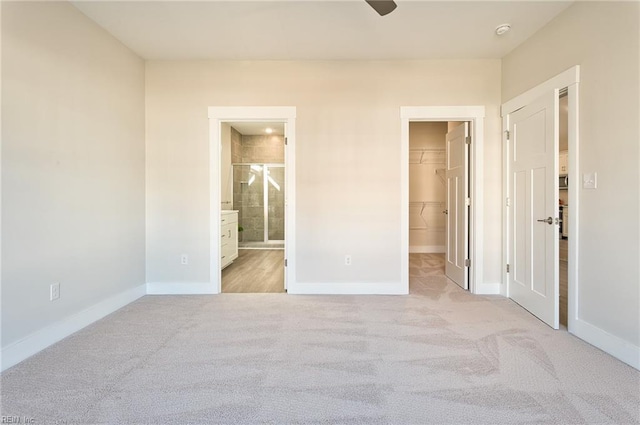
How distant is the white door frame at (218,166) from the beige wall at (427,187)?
3.49 m

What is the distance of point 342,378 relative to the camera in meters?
1.68

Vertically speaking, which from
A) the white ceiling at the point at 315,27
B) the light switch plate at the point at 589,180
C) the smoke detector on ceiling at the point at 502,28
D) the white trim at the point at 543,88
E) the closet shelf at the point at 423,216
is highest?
the white ceiling at the point at 315,27

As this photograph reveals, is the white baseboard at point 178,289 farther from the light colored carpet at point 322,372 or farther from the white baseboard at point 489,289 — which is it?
the white baseboard at point 489,289

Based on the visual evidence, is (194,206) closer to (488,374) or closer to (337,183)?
(337,183)

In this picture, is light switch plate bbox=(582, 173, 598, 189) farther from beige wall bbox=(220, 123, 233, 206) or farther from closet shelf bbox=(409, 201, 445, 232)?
beige wall bbox=(220, 123, 233, 206)

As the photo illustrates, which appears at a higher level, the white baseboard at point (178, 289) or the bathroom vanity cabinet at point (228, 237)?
the bathroom vanity cabinet at point (228, 237)

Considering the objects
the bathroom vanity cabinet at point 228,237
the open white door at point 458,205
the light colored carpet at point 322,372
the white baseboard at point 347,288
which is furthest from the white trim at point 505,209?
the bathroom vanity cabinet at point 228,237

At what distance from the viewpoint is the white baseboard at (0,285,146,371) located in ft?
6.02

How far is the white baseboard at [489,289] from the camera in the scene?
321 centimetres

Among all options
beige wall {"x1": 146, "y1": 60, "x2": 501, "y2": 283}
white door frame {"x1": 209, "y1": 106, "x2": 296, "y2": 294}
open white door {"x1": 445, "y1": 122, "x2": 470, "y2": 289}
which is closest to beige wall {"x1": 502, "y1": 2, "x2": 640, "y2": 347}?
beige wall {"x1": 146, "y1": 60, "x2": 501, "y2": 283}

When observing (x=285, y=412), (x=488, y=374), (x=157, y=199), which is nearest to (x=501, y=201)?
(x=488, y=374)

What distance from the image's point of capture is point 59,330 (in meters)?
2.18

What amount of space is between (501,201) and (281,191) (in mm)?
4659

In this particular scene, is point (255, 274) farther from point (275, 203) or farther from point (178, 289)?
point (275, 203)
